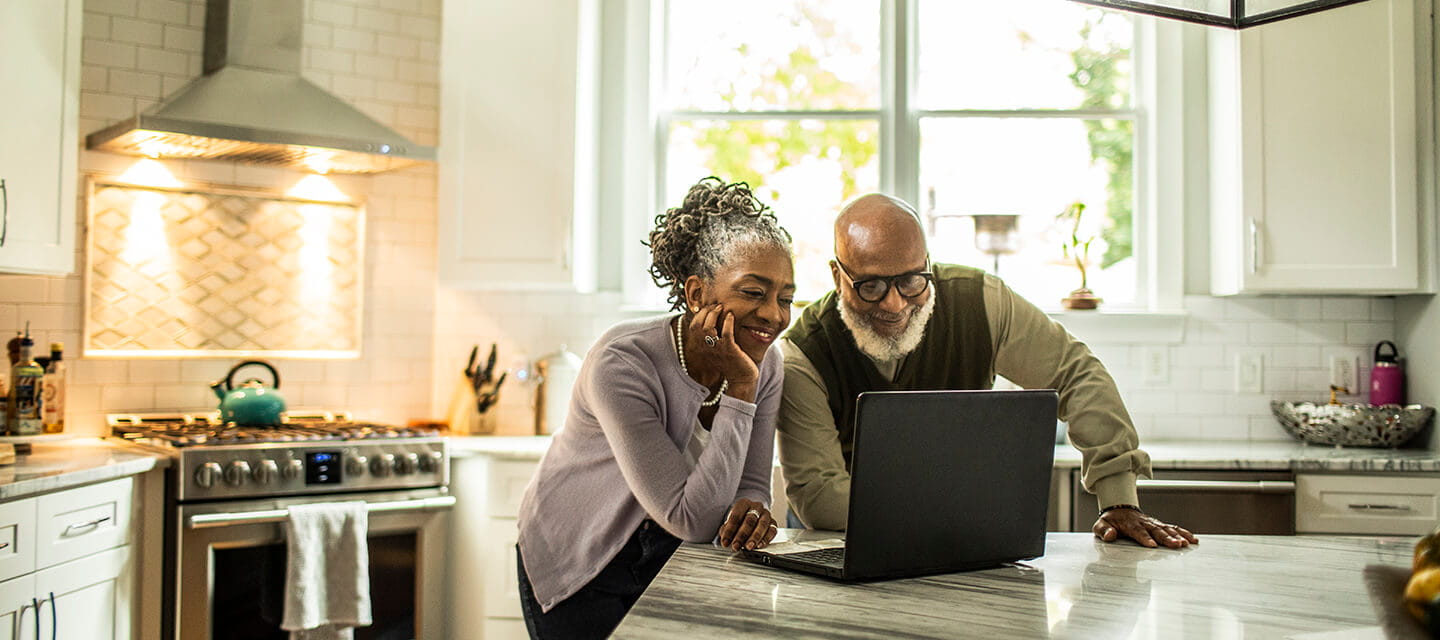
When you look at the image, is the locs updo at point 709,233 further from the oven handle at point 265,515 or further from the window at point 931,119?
the window at point 931,119

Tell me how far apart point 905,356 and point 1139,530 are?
2.08ft

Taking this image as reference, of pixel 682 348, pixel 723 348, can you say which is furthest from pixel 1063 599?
pixel 682 348

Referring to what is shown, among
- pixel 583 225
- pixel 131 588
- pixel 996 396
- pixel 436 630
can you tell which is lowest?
pixel 436 630

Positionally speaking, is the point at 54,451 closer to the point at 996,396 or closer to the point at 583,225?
the point at 583,225

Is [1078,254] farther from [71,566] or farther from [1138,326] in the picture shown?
[71,566]

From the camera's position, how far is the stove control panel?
10.2 ft

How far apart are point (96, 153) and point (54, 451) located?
99cm

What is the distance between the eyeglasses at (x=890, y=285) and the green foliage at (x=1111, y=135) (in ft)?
7.25

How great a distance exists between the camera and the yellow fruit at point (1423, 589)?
42.4 inches

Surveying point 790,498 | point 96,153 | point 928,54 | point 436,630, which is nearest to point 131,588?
point 436,630

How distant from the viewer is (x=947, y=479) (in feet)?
4.95

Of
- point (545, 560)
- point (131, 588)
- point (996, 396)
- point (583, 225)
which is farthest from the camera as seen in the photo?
point (583, 225)

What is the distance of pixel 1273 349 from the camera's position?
4.01 m

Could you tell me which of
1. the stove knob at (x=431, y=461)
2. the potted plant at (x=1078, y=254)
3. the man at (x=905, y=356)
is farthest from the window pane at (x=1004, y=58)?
the stove knob at (x=431, y=461)
